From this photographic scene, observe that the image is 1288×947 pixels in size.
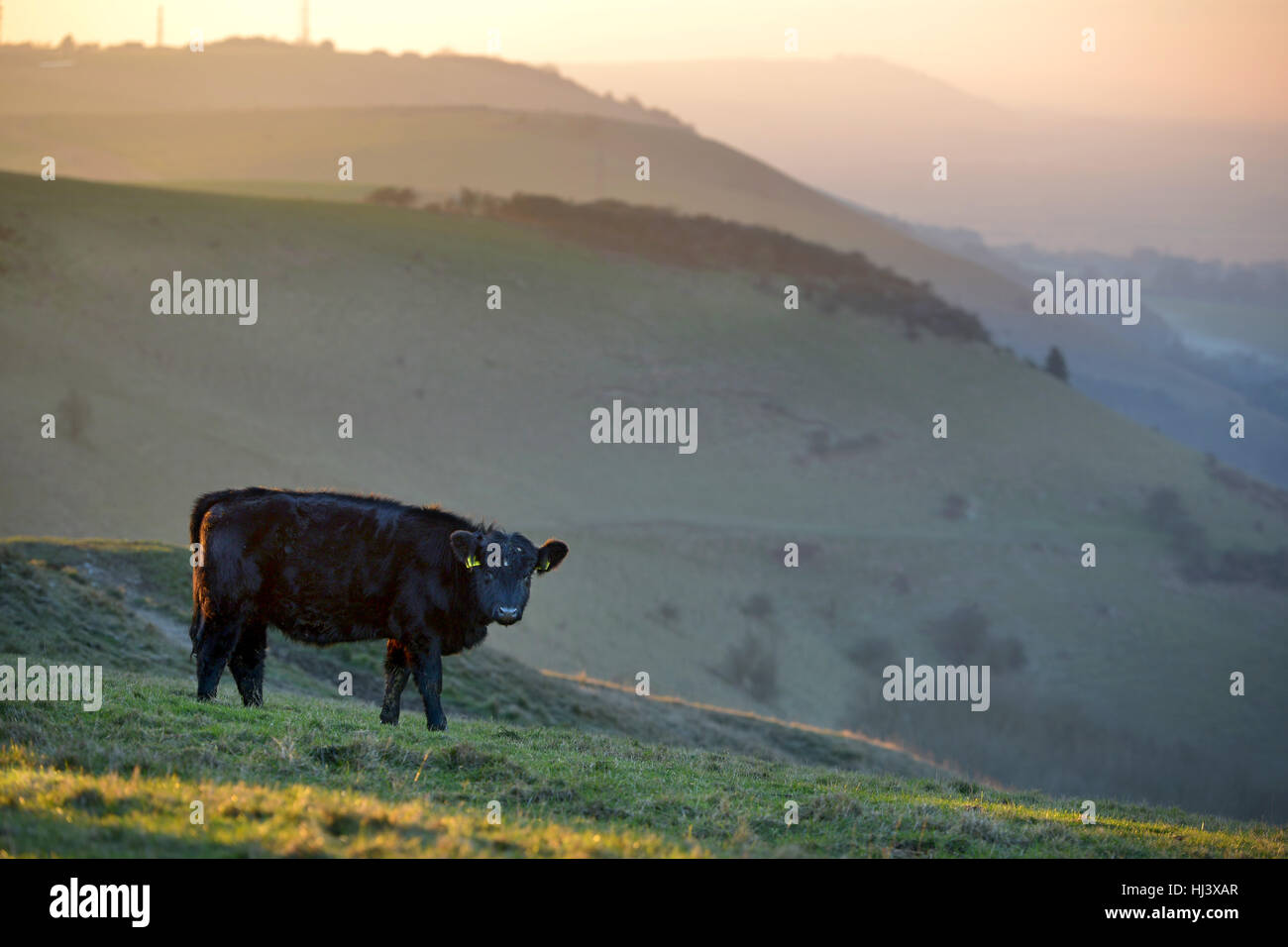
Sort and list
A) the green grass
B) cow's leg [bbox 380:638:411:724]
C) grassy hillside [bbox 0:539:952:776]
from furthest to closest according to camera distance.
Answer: grassy hillside [bbox 0:539:952:776] < cow's leg [bbox 380:638:411:724] < the green grass

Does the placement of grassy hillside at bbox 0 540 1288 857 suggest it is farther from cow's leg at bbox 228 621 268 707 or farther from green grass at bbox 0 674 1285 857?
cow's leg at bbox 228 621 268 707

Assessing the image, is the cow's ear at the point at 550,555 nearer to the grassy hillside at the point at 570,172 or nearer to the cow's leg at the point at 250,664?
the cow's leg at the point at 250,664

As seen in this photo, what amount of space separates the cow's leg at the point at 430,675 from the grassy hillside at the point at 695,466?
3737cm

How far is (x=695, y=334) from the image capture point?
96.3 metres

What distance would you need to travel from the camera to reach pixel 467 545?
1338cm

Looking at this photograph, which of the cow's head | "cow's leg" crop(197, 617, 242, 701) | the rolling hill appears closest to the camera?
the cow's head

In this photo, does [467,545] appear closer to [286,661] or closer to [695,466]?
[286,661]

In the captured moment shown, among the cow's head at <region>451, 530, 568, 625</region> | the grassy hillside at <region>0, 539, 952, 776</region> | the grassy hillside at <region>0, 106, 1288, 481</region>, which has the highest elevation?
the grassy hillside at <region>0, 106, 1288, 481</region>

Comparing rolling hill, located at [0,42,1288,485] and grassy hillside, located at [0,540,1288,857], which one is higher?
rolling hill, located at [0,42,1288,485]

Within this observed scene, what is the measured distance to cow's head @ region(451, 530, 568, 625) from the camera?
13.3 metres

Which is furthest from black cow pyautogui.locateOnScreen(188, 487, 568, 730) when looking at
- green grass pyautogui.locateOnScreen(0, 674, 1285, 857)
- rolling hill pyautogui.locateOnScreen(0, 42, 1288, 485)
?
rolling hill pyautogui.locateOnScreen(0, 42, 1288, 485)

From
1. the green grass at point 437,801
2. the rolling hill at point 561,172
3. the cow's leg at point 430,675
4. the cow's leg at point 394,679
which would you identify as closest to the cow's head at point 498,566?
the cow's leg at point 430,675

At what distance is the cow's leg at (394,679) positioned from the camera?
45.5 ft
